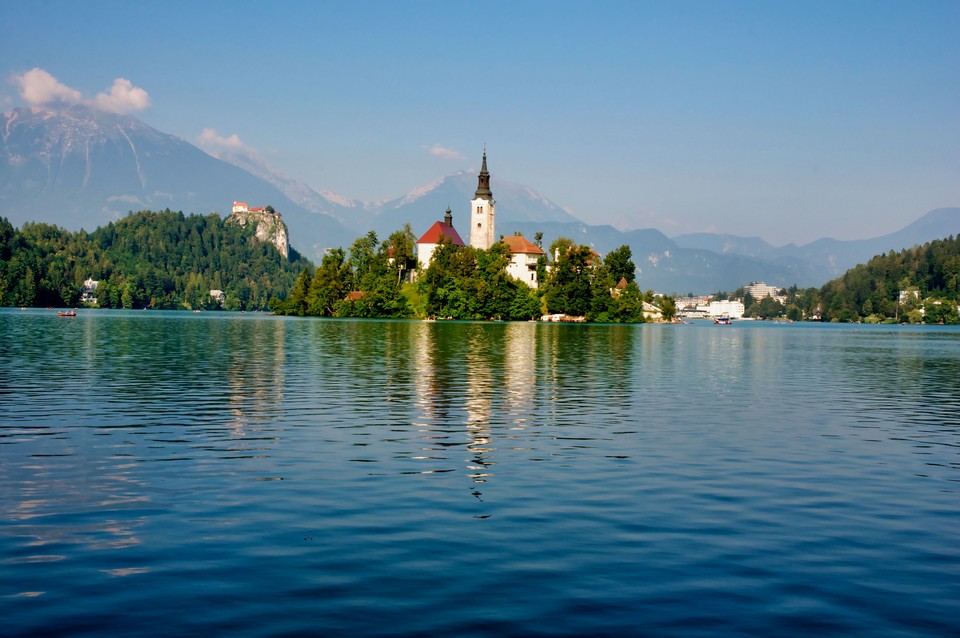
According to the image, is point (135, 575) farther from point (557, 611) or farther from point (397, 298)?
point (397, 298)

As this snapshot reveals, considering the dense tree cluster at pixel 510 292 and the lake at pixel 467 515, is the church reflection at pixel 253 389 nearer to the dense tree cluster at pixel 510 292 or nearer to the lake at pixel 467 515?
the lake at pixel 467 515

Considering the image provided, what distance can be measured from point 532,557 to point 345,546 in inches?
123

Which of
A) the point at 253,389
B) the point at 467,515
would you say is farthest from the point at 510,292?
the point at 467,515

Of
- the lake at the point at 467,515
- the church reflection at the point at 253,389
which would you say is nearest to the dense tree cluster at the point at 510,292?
the church reflection at the point at 253,389

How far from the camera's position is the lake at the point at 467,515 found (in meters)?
11.4

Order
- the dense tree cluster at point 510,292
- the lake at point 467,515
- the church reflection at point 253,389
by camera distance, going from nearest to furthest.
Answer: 1. the lake at point 467,515
2. the church reflection at point 253,389
3. the dense tree cluster at point 510,292

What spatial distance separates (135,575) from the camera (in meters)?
12.5

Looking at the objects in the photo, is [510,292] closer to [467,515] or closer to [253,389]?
[253,389]

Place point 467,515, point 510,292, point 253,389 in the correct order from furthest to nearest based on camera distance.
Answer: point 510,292
point 253,389
point 467,515

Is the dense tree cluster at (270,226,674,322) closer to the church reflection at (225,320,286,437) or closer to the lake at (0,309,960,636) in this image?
the church reflection at (225,320,286,437)

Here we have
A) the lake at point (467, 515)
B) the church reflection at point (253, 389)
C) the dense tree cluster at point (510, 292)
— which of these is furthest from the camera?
the dense tree cluster at point (510, 292)

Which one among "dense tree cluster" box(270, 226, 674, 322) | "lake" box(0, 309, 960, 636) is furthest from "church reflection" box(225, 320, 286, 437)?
"dense tree cluster" box(270, 226, 674, 322)

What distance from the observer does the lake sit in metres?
11.4

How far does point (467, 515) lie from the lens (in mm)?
16547
